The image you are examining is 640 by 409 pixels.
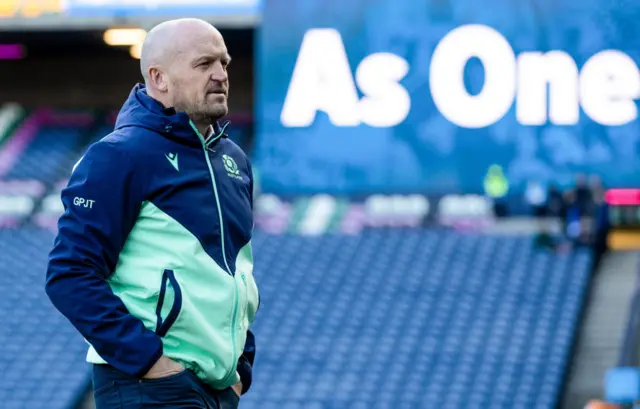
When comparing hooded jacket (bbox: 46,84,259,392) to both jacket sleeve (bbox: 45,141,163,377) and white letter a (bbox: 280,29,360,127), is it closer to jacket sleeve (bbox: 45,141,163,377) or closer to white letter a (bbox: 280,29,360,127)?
jacket sleeve (bbox: 45,141,163,377)

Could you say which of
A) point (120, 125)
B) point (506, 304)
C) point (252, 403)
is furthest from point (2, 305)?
point (120, 125)

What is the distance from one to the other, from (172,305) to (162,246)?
0.40 ft

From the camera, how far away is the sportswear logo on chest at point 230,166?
3057mm

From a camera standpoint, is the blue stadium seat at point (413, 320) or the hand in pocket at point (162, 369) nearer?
the hand in pocket at point (162, 369)

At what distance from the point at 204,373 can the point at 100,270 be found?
0.28 m

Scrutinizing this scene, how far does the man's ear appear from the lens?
2969 millimetres

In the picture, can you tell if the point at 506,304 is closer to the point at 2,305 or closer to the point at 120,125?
the point at 2,305

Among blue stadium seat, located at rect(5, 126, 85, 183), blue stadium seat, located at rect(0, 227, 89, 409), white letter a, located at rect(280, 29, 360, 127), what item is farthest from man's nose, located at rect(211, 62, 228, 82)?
blue stadium seat, located at rect(5, 126, 85, 183)

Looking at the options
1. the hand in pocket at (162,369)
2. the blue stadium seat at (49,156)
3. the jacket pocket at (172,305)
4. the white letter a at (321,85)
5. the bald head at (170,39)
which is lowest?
the blue stadium seat at (49,156)

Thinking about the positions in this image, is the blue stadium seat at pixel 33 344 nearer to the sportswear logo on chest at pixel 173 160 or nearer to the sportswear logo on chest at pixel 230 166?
the sportswear logo on chest at pixel 230 166

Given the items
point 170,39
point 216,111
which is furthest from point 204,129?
point 170,39

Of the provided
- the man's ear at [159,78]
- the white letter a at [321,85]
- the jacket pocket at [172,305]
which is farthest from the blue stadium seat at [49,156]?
the jacket pocket at [172,305]

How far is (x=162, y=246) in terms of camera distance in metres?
2.90

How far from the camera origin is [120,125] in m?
3.00
